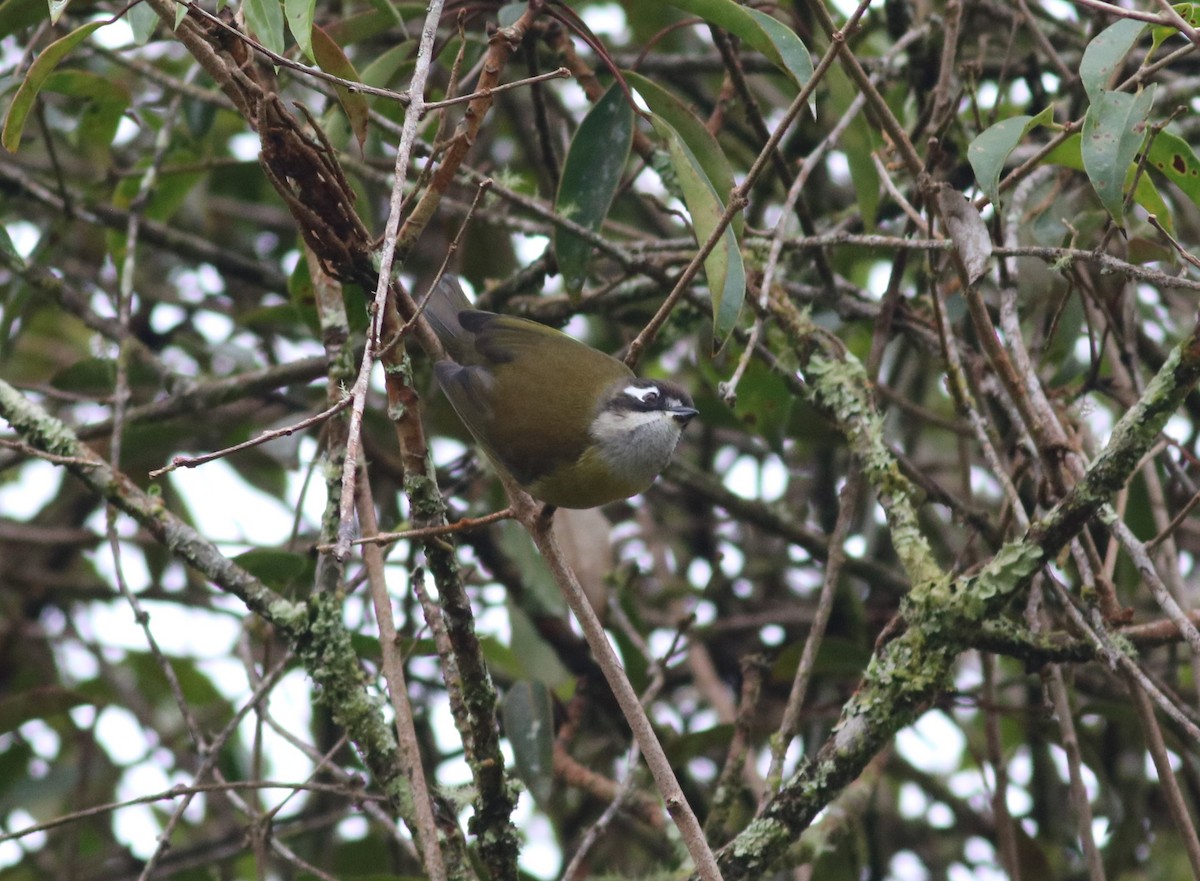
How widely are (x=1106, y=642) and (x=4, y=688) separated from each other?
413 centimetres

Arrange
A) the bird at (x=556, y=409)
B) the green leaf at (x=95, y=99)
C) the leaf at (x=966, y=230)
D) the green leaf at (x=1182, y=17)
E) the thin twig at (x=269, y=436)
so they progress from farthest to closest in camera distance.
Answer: the green leaf at (x=95, y=99) → the bird at (x=556, y=409) → the leaf at (x=966, y=230) → the green leaf at (x=1182, y=17) → the thin twig at (x=269, y=436)

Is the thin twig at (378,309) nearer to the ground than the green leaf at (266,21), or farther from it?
nearer to the ground

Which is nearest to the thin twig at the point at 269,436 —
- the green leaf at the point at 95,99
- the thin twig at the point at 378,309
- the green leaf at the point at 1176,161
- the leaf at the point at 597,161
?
the thin twig at the point at 378,309

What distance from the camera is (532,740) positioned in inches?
129

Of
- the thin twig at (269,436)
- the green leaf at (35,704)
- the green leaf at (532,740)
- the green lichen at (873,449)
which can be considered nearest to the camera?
the thin twig at (269,436)

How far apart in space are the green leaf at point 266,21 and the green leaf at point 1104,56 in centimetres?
135

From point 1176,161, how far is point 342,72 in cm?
158

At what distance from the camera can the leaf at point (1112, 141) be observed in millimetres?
2141

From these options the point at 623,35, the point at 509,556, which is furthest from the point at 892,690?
the point at 623,35

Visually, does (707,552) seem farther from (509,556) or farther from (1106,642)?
(1106,642)

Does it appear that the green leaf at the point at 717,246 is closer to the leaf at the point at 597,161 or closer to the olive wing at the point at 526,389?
the leaf at the point at 597,161

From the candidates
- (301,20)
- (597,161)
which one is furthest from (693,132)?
(301,20)

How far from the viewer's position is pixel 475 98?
6.69 feet

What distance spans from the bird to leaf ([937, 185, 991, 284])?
2.64ft
